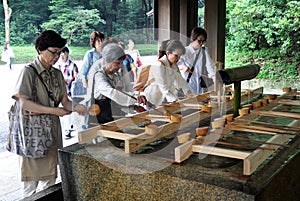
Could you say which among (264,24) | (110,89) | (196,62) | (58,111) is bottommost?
(58,111)

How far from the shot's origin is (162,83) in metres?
3.29

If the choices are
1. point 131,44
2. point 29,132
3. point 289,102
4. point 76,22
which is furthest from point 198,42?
point 29,132

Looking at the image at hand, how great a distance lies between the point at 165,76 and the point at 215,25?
301 centimetres

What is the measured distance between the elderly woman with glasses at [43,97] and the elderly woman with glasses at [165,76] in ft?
3.12

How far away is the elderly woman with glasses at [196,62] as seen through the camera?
169 inches

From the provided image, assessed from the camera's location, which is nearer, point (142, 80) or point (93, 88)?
point (93, 88)

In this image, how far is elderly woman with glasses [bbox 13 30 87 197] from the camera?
7.63ft

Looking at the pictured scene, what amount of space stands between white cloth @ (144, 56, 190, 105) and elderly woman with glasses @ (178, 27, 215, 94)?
0.84 m

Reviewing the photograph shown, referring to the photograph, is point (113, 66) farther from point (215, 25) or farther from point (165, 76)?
point (215, 25)

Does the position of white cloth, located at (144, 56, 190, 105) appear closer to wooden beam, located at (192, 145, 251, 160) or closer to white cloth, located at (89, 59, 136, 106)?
white cloth, located at (89, 59, 136, 106)

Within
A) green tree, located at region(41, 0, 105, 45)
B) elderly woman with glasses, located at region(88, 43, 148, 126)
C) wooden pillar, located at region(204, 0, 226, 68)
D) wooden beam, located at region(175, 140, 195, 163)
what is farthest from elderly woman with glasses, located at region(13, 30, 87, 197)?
wooden pillar, located at region(204, 0, 226, 68)

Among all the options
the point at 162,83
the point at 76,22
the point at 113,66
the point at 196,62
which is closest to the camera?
the point at 113,66

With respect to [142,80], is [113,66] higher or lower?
higher

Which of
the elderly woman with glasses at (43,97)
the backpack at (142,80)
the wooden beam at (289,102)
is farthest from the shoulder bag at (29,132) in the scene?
the wooden beam at (289,102)
